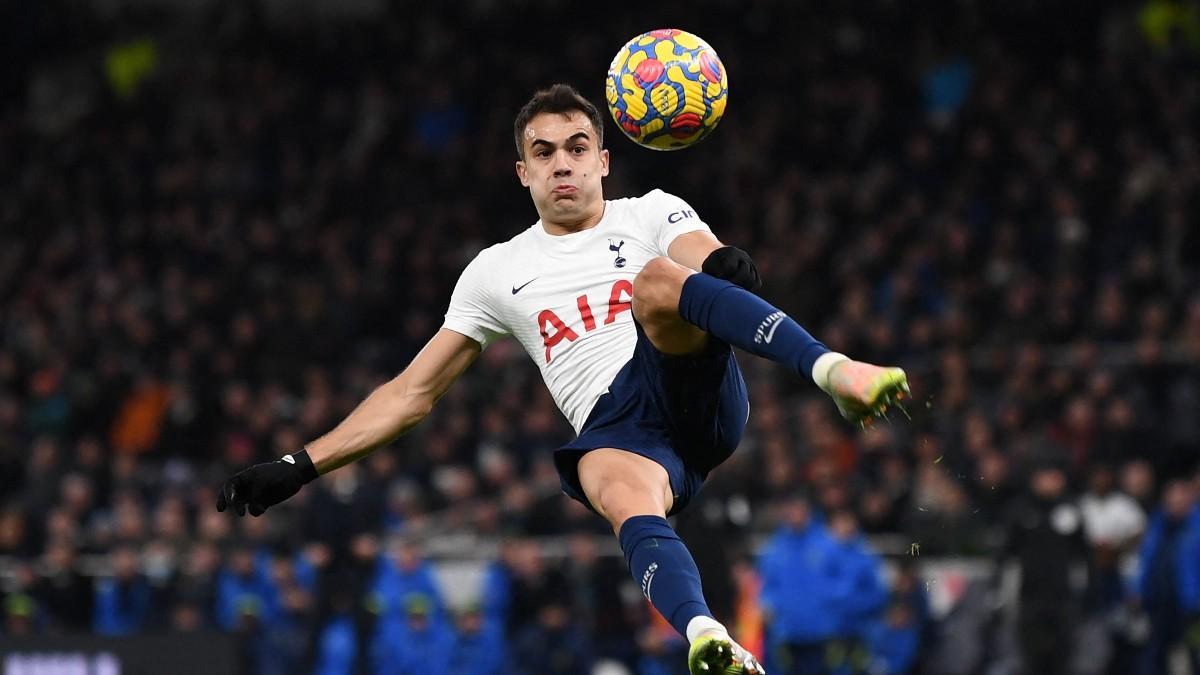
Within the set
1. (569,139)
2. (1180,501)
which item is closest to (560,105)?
(569,139)

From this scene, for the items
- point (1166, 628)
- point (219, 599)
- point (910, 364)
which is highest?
point (910, 364)

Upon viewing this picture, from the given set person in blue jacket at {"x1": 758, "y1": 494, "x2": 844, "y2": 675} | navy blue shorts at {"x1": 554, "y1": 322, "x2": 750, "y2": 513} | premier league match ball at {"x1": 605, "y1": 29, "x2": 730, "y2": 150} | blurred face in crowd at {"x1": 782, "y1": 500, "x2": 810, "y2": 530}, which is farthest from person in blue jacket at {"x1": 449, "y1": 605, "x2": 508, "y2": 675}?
premier league match ball at {"x1": 605, "y1": 29, "x2": 730, "y2": 150}

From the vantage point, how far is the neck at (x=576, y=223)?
6742 mm

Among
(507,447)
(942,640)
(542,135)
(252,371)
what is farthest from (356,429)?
(252,371)

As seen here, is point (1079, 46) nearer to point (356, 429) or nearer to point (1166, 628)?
point (1166, 628)

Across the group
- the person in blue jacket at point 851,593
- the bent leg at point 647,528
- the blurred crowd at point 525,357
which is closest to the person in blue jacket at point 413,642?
the blurred crowd at point 525,357

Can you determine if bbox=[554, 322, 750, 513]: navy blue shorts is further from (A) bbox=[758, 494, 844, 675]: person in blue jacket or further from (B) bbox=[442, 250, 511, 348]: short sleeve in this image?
(A) bbox=[758, 494, 844, 675]: person in blue jacket

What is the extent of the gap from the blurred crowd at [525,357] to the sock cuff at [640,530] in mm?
4712

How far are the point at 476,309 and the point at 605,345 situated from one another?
569 millimetres

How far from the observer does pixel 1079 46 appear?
16.7 m

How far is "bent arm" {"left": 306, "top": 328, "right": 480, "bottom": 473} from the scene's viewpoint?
6730 millimetres

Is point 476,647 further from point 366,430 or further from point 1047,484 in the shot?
point 366,430

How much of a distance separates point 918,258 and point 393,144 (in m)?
6.35

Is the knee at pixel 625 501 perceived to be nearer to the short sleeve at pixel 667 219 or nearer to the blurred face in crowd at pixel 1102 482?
the short sleeve at pixel 667 219
